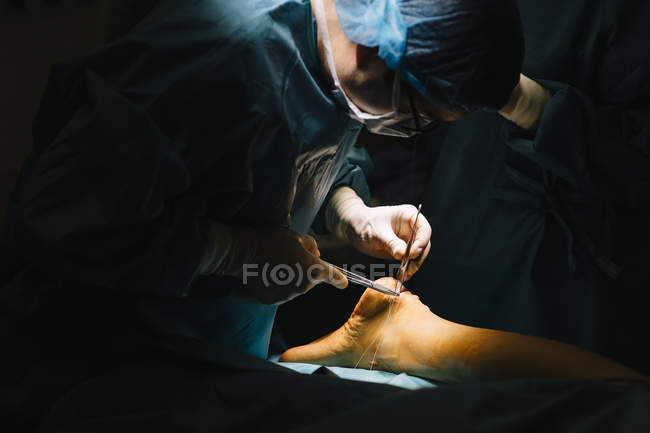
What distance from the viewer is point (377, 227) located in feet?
5.82

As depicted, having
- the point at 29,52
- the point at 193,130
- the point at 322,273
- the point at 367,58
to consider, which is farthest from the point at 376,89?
the point at 29,52

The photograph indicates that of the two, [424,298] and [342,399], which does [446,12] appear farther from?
[424,298]

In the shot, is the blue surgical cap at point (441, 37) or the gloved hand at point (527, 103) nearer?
the blue surgical cap at point (441, 37)

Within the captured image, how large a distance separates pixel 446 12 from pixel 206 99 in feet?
1.90

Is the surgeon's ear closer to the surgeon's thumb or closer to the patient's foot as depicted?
the surgeon's thumb

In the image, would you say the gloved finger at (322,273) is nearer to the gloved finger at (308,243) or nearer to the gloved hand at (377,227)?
the gloved finger at (308,243)

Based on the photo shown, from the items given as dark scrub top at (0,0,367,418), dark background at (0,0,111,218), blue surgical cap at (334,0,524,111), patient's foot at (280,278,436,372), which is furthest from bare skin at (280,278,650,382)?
dark background at (0,0,111,218)

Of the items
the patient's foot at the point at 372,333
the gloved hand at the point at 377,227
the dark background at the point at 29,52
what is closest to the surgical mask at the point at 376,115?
the dark background at the point at 29,52

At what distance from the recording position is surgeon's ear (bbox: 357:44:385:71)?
3.84 feet

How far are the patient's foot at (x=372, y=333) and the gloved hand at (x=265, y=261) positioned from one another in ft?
0.74

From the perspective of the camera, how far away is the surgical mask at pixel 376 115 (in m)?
1.22

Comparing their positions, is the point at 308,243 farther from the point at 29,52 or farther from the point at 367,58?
the point at 29,52

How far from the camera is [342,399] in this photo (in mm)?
963

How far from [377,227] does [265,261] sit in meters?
0.55
